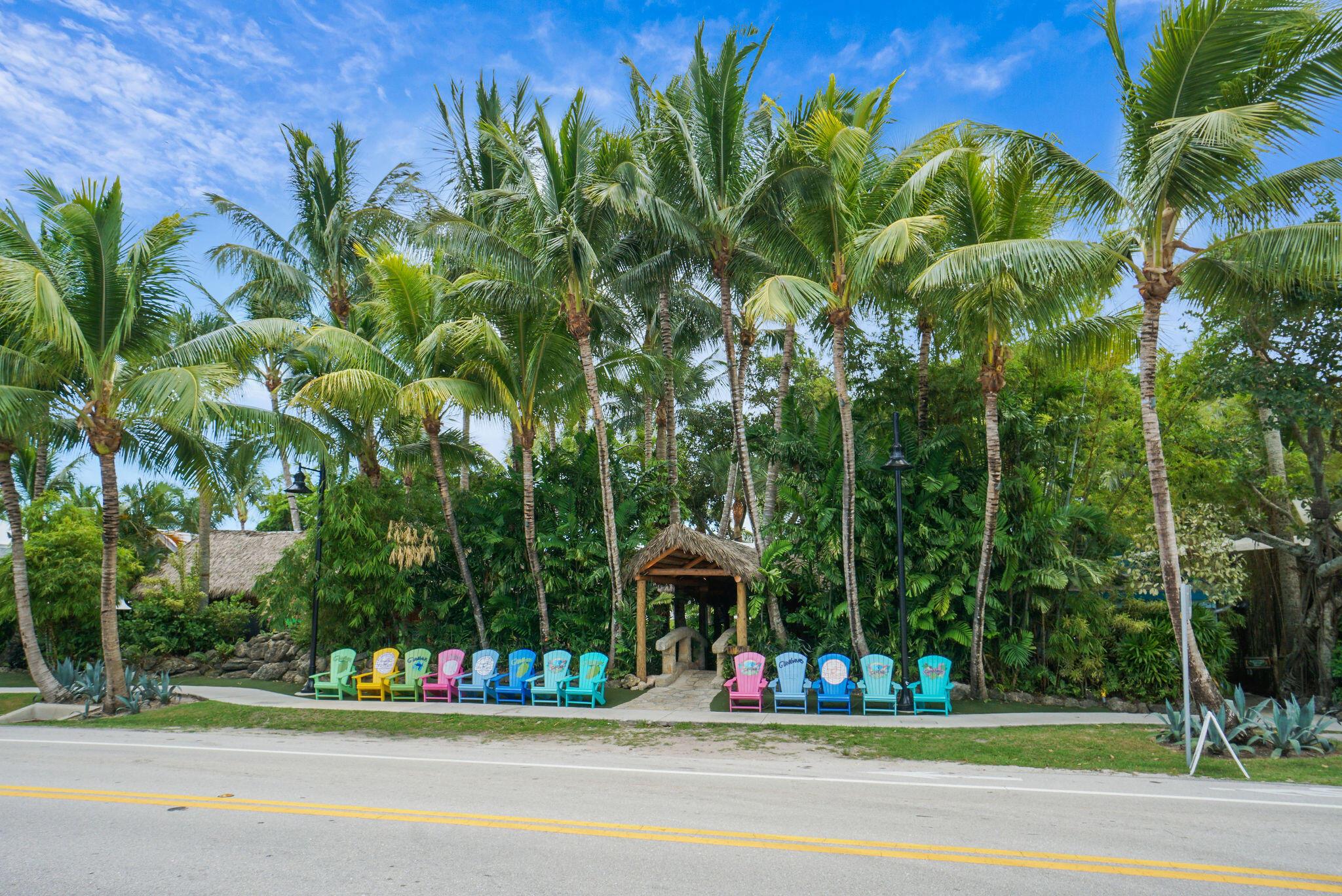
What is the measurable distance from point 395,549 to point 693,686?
7349 millimetres

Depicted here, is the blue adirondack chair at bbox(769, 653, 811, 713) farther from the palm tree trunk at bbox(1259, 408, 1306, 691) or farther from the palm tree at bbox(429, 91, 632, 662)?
the palm tree trunk at bbox(1259, 408, 1306, 691)

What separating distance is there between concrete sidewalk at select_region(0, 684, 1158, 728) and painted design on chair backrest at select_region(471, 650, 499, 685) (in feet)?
1.67

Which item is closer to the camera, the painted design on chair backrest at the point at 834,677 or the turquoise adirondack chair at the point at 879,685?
the turquoise adirondack chair at the point at 879,685

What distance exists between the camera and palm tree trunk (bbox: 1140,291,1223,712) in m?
10.9

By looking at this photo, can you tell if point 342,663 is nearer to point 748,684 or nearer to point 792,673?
point 748,684

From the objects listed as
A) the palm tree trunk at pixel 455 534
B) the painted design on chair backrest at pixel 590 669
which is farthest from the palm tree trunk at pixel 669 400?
the palm tree trunk at pixel 455 534

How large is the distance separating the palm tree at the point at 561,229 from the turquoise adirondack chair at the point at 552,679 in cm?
221

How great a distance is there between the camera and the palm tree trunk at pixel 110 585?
14.9 m

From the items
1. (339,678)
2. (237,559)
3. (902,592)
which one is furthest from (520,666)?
(237,559)

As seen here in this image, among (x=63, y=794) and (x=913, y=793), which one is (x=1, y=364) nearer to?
(x=63, y=794)

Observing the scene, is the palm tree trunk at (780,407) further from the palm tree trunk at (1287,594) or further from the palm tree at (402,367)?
the palm tree trunk at (1287,594)

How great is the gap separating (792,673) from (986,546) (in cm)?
410

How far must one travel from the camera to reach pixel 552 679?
15.6 metres

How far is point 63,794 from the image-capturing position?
8.16 meters
